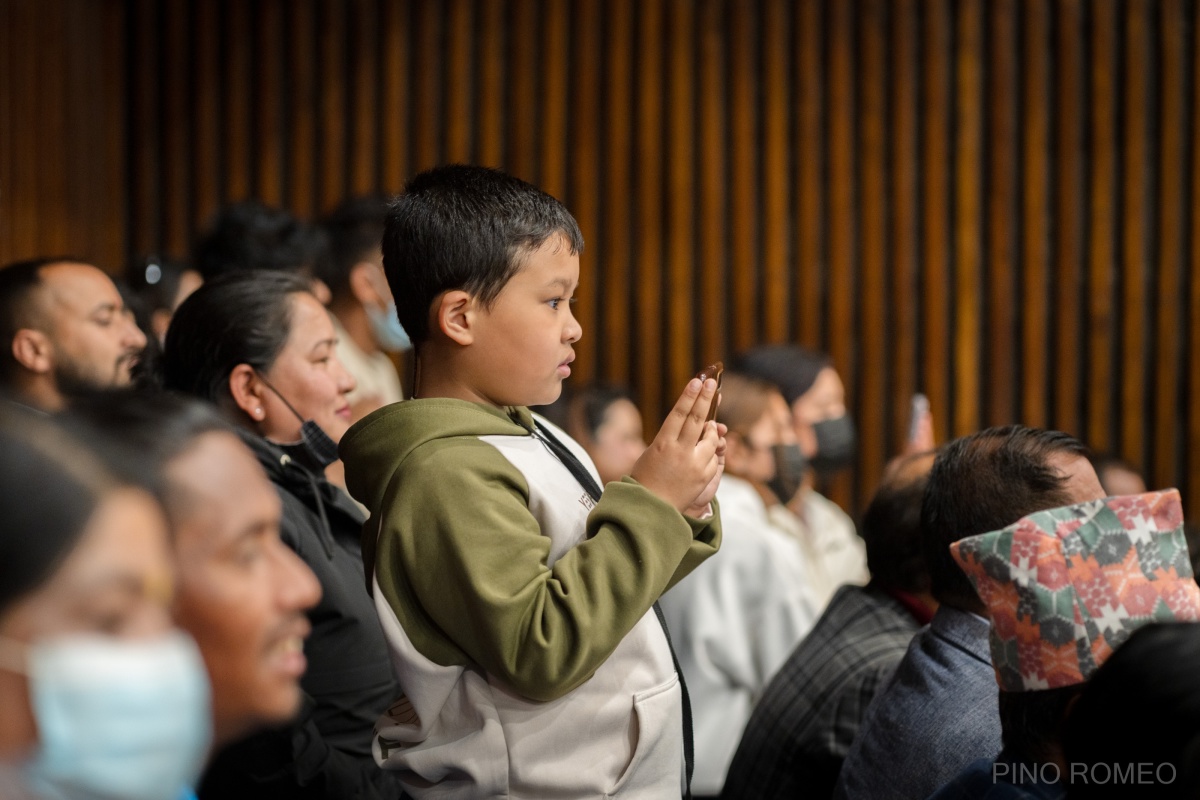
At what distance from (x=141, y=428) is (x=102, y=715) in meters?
0.30

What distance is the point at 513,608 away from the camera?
138cm

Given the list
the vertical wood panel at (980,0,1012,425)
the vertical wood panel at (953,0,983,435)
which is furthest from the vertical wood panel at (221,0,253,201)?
the vertical wood panel at (980,0,1012,425)

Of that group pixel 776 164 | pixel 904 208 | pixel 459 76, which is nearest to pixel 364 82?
pixel 459 76

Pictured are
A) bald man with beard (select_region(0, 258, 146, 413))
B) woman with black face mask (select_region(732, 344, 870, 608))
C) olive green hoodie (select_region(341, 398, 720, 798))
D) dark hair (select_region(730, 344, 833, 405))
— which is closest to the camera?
olive green hoodie (select_region(341, 398, 720, 798))

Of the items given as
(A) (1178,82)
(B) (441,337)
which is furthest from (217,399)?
(A) (1178,82)

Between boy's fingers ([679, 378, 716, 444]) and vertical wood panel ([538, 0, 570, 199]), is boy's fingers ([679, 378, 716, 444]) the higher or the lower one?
the lower one

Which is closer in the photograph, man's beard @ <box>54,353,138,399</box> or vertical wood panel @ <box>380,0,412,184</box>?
man's beard @ <box>54,353,138,399</box>

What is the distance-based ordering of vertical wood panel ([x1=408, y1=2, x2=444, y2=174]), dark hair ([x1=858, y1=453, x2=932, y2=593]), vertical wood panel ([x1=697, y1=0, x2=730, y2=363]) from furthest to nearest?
vertical wood panel ([x1=408, y1=2, x2=444, y2=174]) → vertical wood panel ([x1=697, y1=0, x2=730, y2=363]) → dark hair ([x1=858, y1=453, x2=932, y2=593])

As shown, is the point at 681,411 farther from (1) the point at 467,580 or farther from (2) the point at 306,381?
(2) the point at 306,381

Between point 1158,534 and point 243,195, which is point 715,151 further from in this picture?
point 1158,534

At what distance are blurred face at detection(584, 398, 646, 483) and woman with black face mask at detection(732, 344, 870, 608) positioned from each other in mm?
474

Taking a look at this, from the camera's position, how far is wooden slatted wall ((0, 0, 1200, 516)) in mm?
4812

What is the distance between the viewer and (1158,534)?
133 centimetres

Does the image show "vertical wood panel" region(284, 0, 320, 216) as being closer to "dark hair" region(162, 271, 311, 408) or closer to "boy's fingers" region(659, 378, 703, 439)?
"dark hair" region(162, 271, 311, 408)
